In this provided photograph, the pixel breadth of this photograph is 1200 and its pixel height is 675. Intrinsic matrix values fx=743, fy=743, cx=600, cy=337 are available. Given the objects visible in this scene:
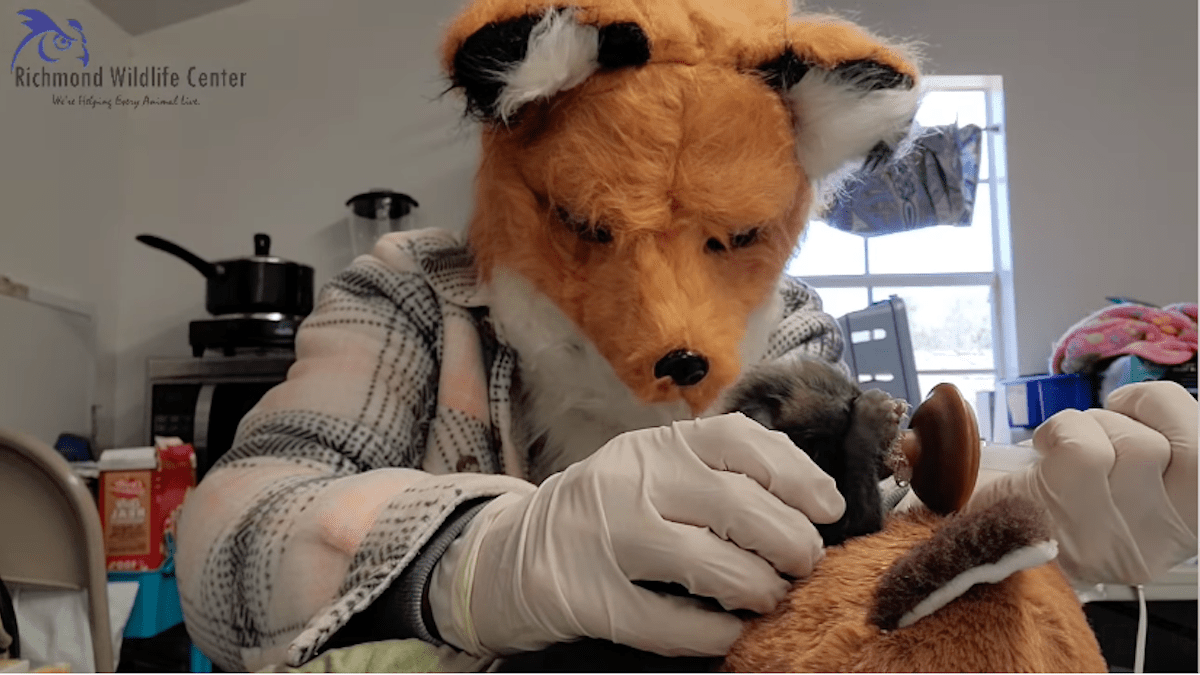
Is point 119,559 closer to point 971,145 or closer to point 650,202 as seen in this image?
point 650,202

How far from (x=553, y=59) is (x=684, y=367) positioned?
194 millimetres

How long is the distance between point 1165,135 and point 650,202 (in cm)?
88

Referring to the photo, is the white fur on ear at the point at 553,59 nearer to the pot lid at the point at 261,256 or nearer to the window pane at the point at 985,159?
the window pane at the point at 985,159

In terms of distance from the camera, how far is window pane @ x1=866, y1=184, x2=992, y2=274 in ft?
3.75

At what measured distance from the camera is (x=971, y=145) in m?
1.45

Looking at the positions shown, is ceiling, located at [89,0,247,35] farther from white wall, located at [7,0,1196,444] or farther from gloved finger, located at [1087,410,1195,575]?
gloved finger, located at [1087,410,1195,575]

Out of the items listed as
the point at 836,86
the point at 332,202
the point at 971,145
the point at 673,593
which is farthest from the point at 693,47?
the point at 332,202

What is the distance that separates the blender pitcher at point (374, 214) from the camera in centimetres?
187

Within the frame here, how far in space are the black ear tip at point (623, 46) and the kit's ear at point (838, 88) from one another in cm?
8

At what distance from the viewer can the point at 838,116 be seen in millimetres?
468

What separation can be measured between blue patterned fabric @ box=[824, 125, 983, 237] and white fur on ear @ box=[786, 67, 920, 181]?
1.50 feet

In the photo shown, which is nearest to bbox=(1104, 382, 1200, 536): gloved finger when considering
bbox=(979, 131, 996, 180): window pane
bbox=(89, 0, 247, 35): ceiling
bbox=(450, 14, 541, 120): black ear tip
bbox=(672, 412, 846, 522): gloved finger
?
bbox=(672, 412, 846, 522): gloved finger

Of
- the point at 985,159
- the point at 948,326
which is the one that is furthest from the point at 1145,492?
the point at 985,159

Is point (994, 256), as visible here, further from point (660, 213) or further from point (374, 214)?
point (374, 214)
